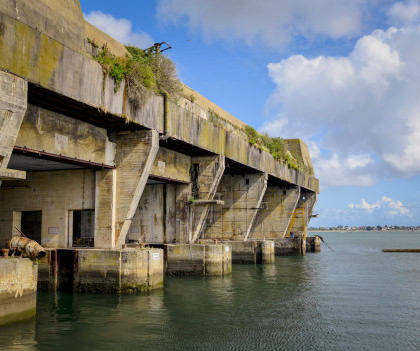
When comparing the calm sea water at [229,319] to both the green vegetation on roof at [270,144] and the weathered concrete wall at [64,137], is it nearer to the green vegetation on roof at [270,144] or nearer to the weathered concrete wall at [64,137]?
the weathered concrete wall at [64,137]

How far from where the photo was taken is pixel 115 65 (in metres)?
22.0

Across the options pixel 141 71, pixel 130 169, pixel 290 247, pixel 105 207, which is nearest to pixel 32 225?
pixel 105 207

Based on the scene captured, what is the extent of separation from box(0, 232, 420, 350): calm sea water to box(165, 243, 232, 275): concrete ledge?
186 cm

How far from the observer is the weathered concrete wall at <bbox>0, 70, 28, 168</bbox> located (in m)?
15.6

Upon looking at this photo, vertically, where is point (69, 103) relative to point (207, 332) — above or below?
above

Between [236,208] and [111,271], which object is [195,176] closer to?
[236,208]

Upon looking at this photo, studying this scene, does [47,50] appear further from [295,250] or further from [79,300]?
[295,250]

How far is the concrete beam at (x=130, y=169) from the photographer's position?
80.0 feet

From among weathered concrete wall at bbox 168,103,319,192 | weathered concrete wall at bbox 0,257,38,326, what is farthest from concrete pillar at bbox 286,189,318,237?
weathered concrete wall at bbox 0,257,38,326

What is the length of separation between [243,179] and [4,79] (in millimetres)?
29950

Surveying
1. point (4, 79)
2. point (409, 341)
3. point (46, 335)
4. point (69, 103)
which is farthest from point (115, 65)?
point (409, 341)

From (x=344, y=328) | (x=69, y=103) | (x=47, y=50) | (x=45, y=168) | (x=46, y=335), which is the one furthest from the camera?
(x=45, y=168)

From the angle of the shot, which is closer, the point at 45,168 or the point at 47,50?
the point at 47,50

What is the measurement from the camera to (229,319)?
17.7 m
